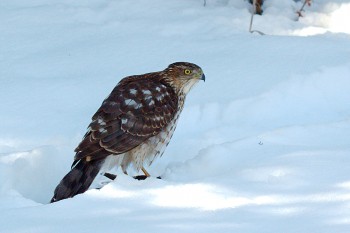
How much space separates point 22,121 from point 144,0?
3.12 meters

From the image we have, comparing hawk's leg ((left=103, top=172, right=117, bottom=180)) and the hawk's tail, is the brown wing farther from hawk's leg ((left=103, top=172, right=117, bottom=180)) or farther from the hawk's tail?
hawk's leg ((left=103, top=172, right=117, bottom=180))

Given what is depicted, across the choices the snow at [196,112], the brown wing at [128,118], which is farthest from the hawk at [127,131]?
the snow at [196,112]

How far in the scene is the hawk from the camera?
5191mm

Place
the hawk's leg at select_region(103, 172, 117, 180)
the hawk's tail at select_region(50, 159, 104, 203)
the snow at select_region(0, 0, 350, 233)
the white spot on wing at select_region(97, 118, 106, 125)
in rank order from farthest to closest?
the hawk's leg at select_region(103, 172, 117, 180) < the white spot on wing at select_region(97, 118, 106, 125) < the hawk's tail at select_region(50, 159, 104, 203) < the snow at select_region(0, 0, 350, 233)

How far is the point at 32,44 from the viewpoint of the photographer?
25.8 feet

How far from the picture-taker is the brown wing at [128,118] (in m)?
5.24

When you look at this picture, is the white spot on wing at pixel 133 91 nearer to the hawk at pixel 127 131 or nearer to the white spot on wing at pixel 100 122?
the hawk at pixel 127 131

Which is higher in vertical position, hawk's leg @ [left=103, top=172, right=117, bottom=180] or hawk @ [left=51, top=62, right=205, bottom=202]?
hawk @ [left=51, top=62, right=205, bottom=202]

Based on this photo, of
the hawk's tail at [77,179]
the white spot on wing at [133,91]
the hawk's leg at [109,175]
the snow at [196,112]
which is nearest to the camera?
the snow at [196,112]

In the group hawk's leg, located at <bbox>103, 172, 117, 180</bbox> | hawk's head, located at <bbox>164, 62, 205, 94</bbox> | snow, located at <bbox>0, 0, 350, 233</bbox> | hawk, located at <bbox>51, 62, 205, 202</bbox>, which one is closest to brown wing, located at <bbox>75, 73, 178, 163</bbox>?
hawk, located at <bbox>51, 62, 205, 202</bbox>

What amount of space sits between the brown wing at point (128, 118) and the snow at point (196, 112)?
0.34 m

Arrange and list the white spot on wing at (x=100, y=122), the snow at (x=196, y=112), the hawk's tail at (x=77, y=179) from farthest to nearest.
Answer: the white spot on wing at (x=100, y=122)
the hawk's tail at (x=77, y=179)
the snow at (x=196, y=112)

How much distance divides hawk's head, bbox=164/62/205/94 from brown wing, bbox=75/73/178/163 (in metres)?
A: 0.20

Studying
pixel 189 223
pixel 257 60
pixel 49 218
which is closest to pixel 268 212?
pixel 189 223
